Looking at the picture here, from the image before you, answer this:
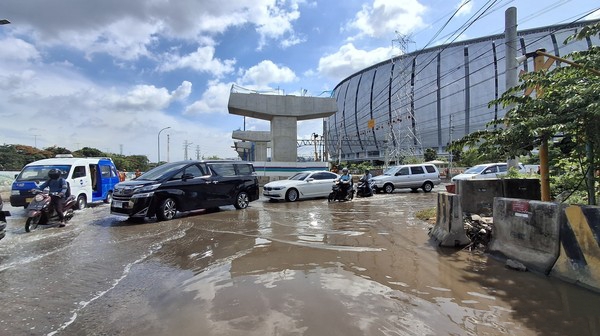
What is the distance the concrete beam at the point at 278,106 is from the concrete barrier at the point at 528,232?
2047cm

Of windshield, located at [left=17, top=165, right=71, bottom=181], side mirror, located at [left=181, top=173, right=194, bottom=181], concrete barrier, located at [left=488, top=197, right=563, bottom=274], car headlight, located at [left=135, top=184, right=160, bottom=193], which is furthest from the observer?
windshield, located at [left=17, top=165, right=71, bottom=181]

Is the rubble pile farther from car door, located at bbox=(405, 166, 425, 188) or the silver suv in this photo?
car door, located at bbox=(405, 166, 425, 188)

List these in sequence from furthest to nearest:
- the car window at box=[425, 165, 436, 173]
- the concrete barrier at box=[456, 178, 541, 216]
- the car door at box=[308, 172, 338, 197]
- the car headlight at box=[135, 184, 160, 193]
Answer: the car window at box=[425, 165, 436, 173]
the car door at box=[308, 172, 338, 197]
the car headlight at box=[135, 184, 160, 193]
the concrete barrier at box=[456, 178, 541, 216]

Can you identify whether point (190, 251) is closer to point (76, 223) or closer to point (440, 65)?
point (76, 223)

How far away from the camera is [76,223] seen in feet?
32.2

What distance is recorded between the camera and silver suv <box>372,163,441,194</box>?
21000mm

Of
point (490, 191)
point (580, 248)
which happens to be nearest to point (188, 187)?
point (490, 191)

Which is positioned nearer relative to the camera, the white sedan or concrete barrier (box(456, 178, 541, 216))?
concrete barrier (box(456, 178, 541, 216))

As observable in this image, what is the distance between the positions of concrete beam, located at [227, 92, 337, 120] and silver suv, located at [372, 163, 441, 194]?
741 centimetres

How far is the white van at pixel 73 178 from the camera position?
1202 centimetres

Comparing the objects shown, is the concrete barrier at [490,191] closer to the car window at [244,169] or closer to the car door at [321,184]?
the car window at [244,169]

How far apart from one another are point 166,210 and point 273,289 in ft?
21.3

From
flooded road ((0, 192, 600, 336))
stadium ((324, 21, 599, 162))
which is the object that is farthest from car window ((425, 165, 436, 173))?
stadium ((324, 21, 599, 162))

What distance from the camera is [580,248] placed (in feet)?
14.8
